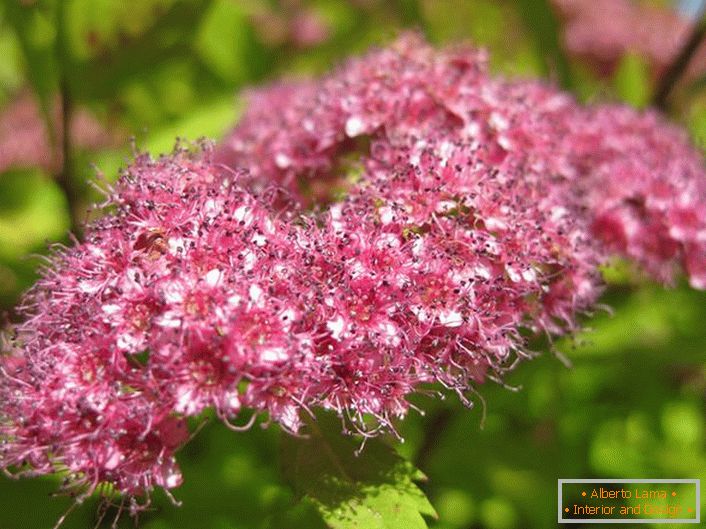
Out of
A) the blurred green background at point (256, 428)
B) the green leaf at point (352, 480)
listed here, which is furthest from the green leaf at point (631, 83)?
the green leaf at point (352, 480)

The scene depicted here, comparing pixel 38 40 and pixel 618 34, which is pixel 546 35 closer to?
pixel 618 34

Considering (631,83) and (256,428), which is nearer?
(256,428)

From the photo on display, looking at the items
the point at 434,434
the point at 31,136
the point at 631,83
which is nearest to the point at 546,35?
the point at 631,83

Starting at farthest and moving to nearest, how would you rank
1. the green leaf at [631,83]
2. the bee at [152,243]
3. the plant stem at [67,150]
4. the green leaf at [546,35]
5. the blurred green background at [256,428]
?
the green leaf at [631,83] → the green leaf at [546,35] → the plant stem at [67,150] → the blurred green background at [256,428] → the bee at [152,243]

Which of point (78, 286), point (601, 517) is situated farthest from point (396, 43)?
point (601, 517)

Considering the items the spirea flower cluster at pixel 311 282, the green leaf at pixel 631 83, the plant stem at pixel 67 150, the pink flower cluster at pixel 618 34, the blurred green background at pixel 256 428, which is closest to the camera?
the spirea flower cluster at pixel 311 282

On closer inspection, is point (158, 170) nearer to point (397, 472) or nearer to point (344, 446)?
point (344, 446)

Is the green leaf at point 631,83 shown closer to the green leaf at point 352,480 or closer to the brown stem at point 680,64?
the brown stem at point 680,64
